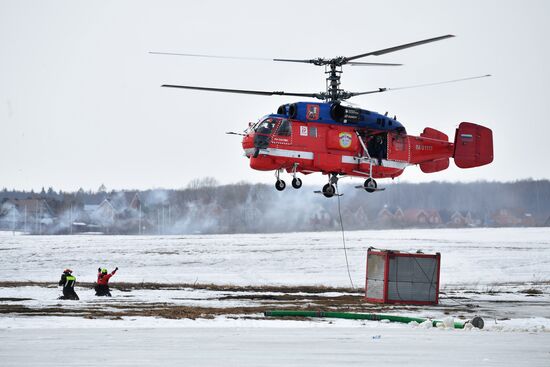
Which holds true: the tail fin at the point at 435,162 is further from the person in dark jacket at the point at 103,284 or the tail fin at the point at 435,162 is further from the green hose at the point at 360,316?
the person in dark jacket at the point at 103,284

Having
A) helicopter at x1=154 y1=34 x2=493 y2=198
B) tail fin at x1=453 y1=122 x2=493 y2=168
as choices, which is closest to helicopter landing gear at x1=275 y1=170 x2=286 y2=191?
helicopter at x1=154 y1=34 x2=493 y2=198

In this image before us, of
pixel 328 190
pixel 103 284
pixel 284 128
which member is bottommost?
pixel 103 284

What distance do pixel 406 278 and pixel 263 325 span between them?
9.44 meters

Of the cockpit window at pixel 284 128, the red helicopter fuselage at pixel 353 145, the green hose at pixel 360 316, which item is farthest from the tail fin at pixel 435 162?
the green hose at pixel 360 316

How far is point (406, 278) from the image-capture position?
94.6 feet

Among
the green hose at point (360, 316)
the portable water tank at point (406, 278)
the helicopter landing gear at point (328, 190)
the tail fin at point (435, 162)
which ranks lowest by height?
the green hose at point (360, 316)

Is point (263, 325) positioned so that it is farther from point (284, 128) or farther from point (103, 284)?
point (103, 284)

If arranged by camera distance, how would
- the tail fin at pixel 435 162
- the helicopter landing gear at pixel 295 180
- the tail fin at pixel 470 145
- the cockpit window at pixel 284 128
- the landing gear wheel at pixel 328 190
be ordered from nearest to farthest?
the cockpit window at pixel 284 128
the helicopter landing gear at pixel 295 180
the landing gear wheel at pixel 328 190
the tail fin at pixel 470 145
the tail fin at pixel 435 162

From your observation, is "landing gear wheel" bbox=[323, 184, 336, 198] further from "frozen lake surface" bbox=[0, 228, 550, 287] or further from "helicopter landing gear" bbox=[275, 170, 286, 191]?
"frozen lake surface" bbox=[0, 228, 550, 287]

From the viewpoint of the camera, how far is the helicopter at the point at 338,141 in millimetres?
28438

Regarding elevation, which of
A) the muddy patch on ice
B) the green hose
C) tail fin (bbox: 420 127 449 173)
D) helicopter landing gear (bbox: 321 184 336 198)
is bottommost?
the muddy patch on ice

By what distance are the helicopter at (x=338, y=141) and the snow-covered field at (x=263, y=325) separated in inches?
195

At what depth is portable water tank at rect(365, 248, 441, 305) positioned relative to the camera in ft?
93.9

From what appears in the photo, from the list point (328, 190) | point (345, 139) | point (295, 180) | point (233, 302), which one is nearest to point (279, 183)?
point (295, 180)
